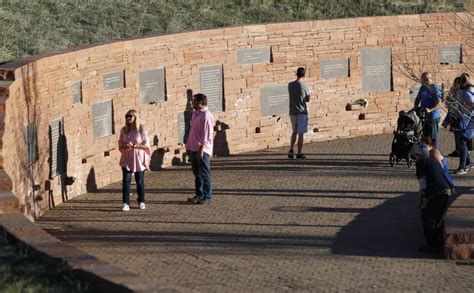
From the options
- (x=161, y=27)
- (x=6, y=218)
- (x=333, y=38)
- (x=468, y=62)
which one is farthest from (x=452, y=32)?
(x=6, y=218)

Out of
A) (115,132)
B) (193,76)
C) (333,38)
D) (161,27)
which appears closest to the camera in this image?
(115,132)

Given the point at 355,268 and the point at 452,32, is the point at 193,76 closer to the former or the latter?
the point at 452,32

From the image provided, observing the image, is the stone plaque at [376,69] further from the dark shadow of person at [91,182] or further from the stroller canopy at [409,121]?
the dark shadow of person at [91,182]

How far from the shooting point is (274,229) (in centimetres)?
1933

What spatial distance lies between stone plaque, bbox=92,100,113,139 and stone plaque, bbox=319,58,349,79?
549 centimetres

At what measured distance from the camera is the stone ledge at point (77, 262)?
477 inches

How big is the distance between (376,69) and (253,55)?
309 centimetres

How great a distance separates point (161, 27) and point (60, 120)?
847cm

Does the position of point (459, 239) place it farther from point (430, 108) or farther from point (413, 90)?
point (413, 90)

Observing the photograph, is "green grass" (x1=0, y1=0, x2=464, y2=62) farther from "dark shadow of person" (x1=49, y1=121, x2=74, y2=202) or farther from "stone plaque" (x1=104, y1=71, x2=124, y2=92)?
"dark shadow of person" (x1=49, y1=121, x2=74, y2=202)

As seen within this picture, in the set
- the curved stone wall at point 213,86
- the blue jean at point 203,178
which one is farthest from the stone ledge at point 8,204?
the blue jean at point 203,178

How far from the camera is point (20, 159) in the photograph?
19.7 metres

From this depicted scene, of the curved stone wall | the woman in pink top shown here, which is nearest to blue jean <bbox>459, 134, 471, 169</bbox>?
the curved stone wall

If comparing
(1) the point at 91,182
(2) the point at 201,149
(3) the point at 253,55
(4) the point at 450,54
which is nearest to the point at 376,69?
(4) the point at 450,54
